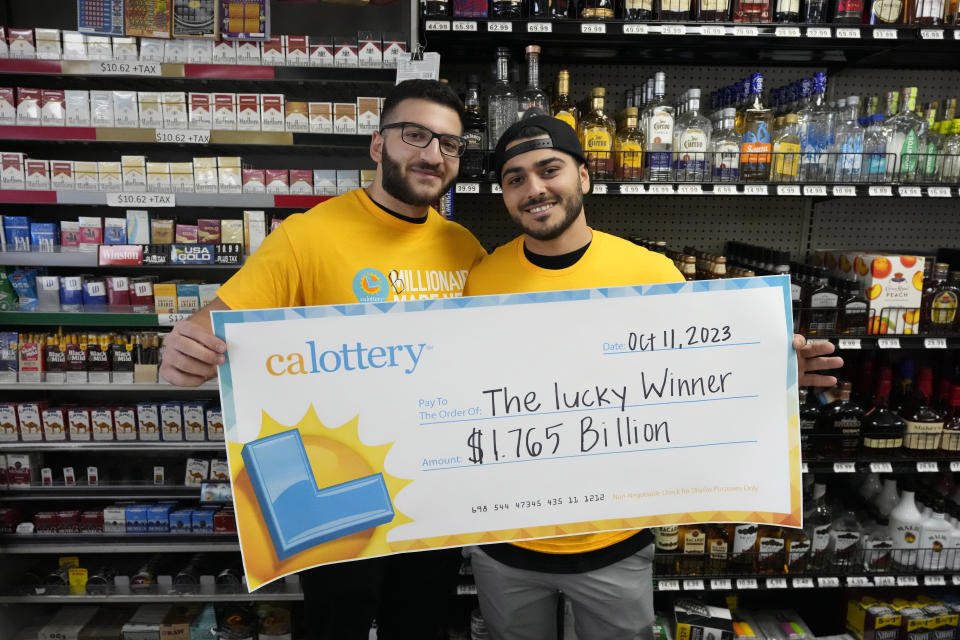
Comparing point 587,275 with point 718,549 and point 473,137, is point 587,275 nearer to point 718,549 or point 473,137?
point 473,137

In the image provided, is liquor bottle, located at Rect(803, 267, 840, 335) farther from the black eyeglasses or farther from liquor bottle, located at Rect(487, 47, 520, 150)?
the black eyeglasses

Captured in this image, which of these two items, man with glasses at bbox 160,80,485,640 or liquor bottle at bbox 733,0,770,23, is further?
liquor bottle at bbox 733,0,770,23

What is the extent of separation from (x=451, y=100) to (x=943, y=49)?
8.14 feet

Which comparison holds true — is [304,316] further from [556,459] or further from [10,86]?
[10,86]

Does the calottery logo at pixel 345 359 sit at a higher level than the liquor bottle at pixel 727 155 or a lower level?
lower

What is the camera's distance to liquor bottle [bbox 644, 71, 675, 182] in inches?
94.7

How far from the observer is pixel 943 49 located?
8.55ft

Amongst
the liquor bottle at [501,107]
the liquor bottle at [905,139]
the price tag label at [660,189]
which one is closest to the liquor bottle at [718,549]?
the price tag label at [660,189]

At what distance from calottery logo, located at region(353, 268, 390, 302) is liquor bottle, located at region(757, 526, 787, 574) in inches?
84.4

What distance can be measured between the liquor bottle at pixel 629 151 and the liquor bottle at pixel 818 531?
174 cm

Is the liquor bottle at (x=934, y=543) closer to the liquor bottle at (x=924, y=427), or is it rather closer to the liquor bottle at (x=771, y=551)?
the liquor bottle at (x=924, y=427)

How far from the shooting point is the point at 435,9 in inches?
90.6

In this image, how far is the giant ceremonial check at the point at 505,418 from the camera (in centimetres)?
132

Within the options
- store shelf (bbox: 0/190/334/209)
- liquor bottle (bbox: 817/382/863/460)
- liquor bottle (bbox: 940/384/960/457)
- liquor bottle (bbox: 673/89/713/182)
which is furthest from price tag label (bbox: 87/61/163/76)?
liquor bottle (bbox: 940/384/960/457)
